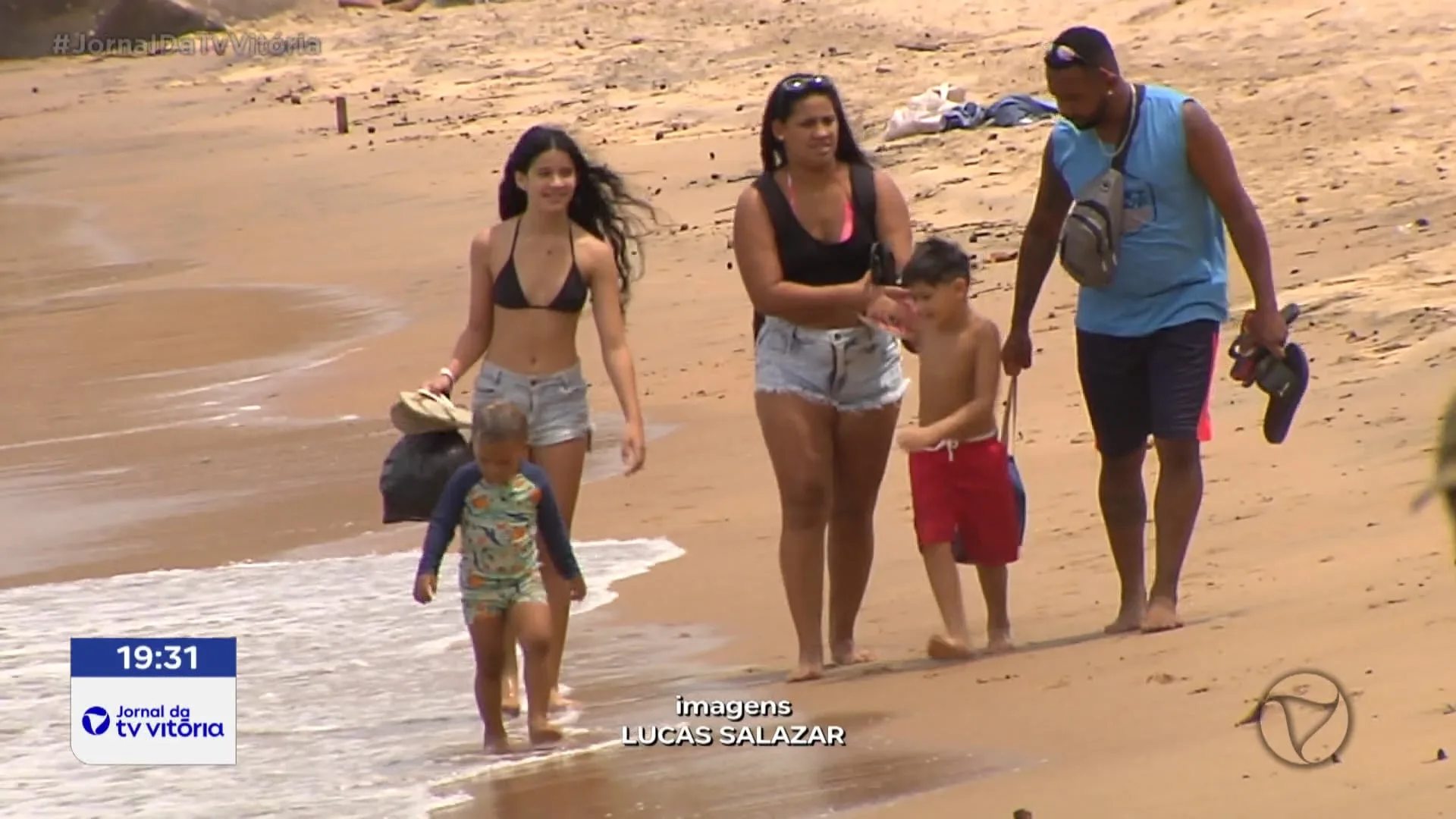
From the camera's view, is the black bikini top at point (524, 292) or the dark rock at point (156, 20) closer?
the black bikini top at point (524, 292)

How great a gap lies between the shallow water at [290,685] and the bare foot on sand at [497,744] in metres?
0.03

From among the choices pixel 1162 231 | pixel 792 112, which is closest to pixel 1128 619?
pixel 1162 231

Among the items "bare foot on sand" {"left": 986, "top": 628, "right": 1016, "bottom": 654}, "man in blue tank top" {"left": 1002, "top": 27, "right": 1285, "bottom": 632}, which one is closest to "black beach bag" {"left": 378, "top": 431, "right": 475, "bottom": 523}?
"bare foot on sand" {"left": 986, "top": 628, "right": 1016, "bottom": 654}

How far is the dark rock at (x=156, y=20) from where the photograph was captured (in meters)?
36.0

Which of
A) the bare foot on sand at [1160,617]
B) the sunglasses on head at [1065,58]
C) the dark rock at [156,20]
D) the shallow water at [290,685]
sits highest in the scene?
the sunglasses on head at [1065,58]

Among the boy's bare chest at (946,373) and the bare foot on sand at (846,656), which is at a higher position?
the boy's bare chest at (946,373)

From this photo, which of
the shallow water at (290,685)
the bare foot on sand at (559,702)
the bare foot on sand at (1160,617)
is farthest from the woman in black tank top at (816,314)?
the shallow water at (290,685)

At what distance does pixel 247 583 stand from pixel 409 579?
66 centimetres

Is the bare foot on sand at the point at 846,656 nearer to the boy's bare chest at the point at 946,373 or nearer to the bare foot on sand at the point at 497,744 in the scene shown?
the boy's bare chest at the point at 946,373

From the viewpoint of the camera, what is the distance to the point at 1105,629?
678 centimetres

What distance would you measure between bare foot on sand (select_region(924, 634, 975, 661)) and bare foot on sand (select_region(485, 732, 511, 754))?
1136mm

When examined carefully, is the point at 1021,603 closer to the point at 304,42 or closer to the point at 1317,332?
the point at 1317,332

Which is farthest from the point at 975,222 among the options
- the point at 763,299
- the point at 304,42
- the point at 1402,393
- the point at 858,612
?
the point at 304,42

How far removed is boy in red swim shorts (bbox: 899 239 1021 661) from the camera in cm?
654
